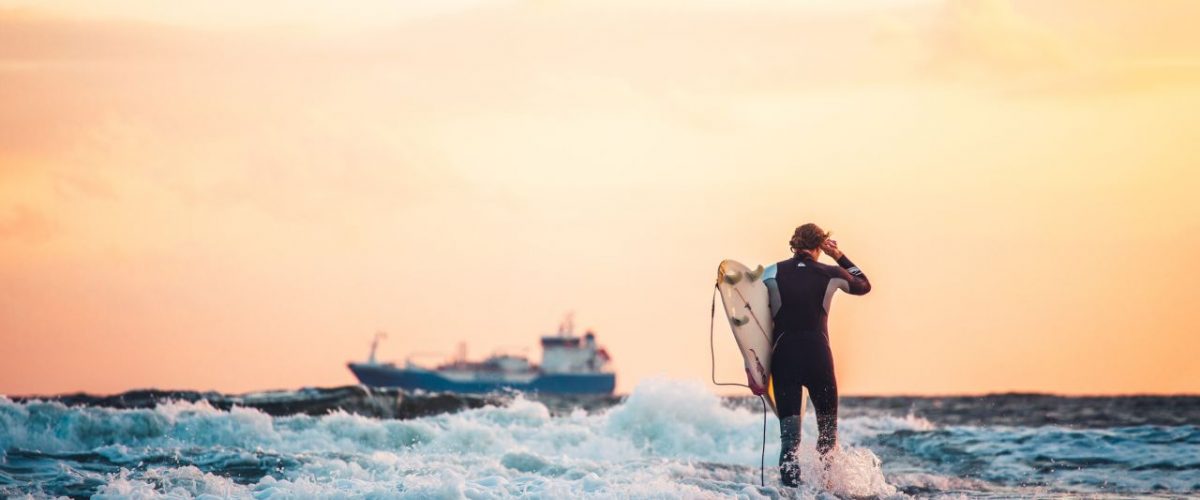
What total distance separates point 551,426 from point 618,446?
3.07ft

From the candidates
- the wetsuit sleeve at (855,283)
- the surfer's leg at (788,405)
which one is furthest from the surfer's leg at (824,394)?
the wetsuit sleeve at (855,283)

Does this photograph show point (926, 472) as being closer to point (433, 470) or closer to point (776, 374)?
point (776, 374)

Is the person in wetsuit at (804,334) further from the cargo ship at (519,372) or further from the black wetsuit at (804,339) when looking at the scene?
the cargo ship at (519,372)

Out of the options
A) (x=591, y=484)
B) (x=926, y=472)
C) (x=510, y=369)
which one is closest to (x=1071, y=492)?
(x=926, y=472)

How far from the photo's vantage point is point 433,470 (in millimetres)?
10023

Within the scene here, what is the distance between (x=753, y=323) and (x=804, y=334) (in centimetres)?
42

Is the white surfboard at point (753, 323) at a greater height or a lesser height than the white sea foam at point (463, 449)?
greater

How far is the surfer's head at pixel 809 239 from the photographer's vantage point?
369 inches

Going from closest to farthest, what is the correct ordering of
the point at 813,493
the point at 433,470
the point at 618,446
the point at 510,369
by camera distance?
1. the point at 813,493
2. the point at 433,470
3. the point at 618,446
4. the point at 510,369

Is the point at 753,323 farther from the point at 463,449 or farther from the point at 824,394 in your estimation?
the point at 463,449

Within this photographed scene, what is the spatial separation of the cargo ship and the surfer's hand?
217 ft

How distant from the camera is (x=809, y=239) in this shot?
937cm

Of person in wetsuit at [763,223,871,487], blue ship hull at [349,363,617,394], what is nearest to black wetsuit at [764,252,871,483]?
person in wetsuit at [763,223,871,487]

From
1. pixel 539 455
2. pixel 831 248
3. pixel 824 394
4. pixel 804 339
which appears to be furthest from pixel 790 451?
pixel 539 455
